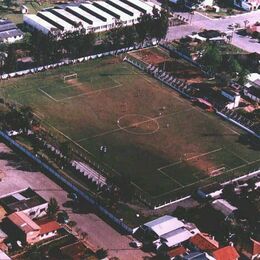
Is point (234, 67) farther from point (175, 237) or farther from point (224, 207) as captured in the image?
point (175, 237)

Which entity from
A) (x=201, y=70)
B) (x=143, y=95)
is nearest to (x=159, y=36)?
(x=201, y=70)

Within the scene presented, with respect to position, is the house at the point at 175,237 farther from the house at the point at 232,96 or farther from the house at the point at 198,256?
the house at the point at 232,96

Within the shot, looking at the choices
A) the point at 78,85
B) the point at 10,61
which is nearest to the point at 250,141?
the point at 78,85

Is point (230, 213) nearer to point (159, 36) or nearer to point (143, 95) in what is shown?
point (143, 95)

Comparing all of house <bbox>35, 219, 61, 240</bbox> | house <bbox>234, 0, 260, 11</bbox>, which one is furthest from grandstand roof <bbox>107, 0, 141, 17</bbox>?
house <bbox>35, 219, 61, 240</bbox>

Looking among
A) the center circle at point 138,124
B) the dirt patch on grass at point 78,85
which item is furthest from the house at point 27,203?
the dirt patch on grass at point 78,85

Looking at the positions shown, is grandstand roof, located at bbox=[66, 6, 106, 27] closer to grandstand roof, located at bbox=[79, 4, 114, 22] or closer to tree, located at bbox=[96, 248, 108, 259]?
grandstand roof, located at bbox=[79, 4, 114, 22]
